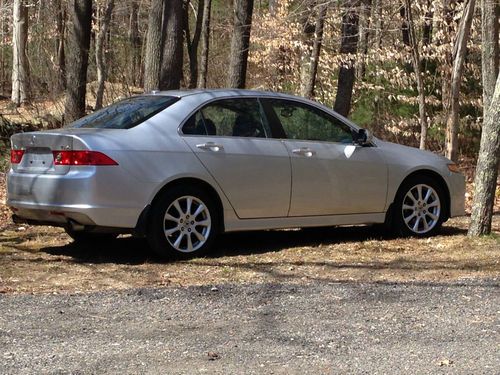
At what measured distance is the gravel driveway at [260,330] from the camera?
474 centimetres

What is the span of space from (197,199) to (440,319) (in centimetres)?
294

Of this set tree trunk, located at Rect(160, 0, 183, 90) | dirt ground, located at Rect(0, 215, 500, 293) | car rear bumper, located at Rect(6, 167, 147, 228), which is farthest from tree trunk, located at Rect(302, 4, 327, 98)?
car rear bumper, located at Rect(6, 167, 147, 228)

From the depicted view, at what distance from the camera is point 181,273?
24.0 ft

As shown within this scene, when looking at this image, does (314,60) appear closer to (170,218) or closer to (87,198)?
(170,218)

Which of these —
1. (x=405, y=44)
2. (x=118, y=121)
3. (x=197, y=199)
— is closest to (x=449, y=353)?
(x=197, y=199)

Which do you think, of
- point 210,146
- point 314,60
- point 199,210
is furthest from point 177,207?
point 314,60

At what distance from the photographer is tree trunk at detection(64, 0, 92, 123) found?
18.6m

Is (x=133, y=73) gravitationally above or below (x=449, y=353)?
above

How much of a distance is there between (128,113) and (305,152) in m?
1.90

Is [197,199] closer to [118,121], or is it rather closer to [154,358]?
[118,121]

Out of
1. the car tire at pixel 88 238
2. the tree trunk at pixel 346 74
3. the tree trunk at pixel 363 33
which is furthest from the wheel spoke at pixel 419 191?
the tree trunk at pixel 346 74

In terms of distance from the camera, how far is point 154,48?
14.6 metres

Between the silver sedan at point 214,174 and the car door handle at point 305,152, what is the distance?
1cm

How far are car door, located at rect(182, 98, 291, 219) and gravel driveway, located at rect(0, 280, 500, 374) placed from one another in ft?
5.42
